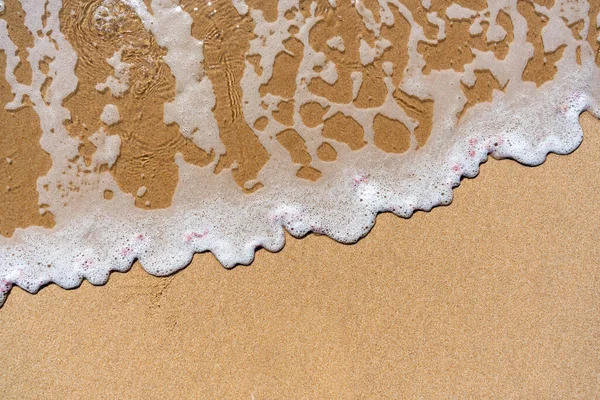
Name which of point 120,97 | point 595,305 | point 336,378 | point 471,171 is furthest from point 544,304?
point 120,97

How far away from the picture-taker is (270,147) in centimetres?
312

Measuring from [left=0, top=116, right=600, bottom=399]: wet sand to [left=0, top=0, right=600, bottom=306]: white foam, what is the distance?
182 millimetres

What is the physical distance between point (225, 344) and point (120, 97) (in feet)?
6.24

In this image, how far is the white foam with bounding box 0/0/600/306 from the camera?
9.55 feet

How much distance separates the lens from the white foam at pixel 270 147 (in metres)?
2.91

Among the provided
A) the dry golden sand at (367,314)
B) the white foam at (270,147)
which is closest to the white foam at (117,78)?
the white foam at (270,147)

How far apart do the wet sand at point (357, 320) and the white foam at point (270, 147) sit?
0.60ft

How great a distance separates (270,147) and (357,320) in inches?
53.0

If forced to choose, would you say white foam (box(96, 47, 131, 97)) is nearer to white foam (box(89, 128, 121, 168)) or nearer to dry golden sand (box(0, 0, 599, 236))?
dry golden sand (box(0, 0, 599, 236))

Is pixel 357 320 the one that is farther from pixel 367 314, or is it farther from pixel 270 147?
pixel 270 147

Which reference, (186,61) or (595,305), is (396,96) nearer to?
(186,61)

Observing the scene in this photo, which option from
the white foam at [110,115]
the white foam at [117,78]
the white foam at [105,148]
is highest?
the white foam at [117,78]

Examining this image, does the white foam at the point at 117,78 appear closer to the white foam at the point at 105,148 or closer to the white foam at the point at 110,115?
the white foam at the point at 110,115

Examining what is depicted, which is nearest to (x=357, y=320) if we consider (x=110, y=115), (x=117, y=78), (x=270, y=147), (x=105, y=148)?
(x=270, y=147)
